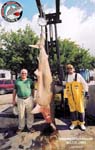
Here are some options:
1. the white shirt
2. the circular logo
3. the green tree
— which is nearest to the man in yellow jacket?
the white shirt

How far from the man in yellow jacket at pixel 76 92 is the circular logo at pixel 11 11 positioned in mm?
3238

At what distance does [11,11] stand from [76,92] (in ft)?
12.2

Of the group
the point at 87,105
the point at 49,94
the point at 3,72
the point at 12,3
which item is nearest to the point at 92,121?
the point at 87,105

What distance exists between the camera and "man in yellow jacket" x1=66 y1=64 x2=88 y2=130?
28.0ft

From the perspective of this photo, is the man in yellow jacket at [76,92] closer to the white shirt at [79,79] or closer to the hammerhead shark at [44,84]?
the white shirt at [79,79]

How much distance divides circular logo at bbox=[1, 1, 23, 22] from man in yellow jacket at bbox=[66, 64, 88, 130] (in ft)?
10.6

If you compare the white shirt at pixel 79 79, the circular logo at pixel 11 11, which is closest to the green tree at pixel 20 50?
the circular logo at pixel 11 11

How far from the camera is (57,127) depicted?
9.05m

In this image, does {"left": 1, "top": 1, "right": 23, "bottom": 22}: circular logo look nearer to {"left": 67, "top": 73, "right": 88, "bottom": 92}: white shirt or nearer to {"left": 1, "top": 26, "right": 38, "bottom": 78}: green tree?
{"left": 67, "top": 73, "right": 88, "bottom": 92}: white shirt

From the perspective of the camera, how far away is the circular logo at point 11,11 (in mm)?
10922

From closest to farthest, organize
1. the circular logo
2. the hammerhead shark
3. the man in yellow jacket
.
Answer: the hammerhead shark → the man in yellow jacket → the circular logo

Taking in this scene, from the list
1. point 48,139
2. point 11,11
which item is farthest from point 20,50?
point 48,139

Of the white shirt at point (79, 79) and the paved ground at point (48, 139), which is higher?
the white shirt at point (79, 79)

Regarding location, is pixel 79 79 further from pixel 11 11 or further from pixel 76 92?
pixel 11 11
